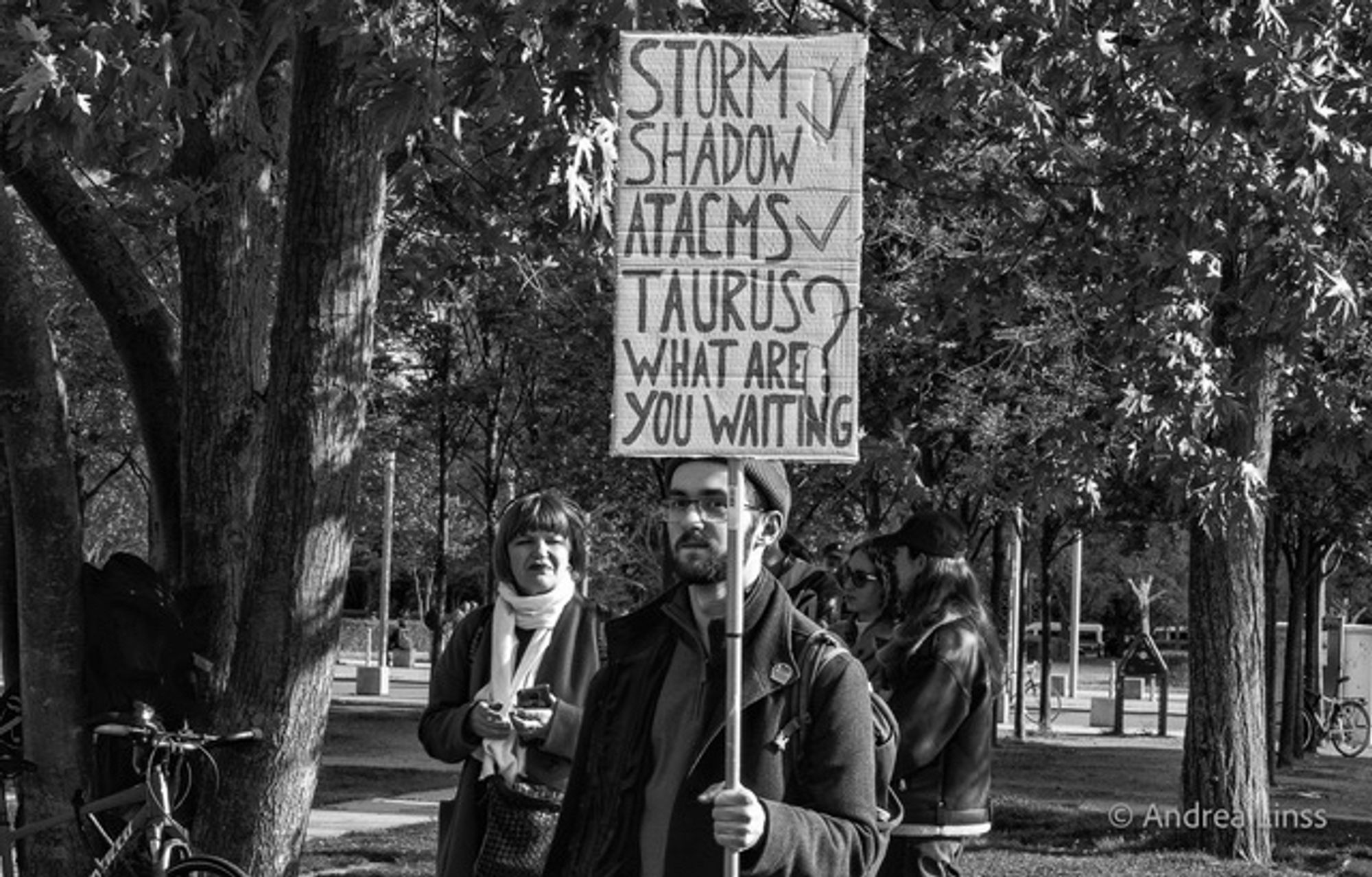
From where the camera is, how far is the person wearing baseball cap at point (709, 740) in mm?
4301

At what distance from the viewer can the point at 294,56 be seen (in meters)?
8.48

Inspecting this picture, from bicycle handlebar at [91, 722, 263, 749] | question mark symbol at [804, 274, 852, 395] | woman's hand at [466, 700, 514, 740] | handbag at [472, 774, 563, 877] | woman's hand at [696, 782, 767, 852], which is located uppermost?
question mark symbol at [804, 274, 852, 395]

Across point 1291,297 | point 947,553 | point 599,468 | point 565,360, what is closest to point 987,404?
point 565,360

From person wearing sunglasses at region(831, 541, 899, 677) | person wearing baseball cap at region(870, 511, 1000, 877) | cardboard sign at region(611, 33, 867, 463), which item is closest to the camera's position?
cardboard sign at region(611, 33, 867, 463)

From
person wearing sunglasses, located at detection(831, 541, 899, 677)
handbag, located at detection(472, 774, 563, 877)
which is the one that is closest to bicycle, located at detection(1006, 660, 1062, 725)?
person wearing sunglasses, located at detection(831, 541, 899, 677)

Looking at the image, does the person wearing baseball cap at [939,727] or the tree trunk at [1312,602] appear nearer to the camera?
the person wearing baseball cap at [939,727]

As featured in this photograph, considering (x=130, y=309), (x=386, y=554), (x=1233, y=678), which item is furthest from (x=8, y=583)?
(x=386, y=554)

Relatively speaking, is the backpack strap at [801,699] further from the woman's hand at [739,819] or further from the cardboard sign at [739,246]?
the cardboard sign at [739,246]

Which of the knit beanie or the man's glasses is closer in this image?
the man's glasses

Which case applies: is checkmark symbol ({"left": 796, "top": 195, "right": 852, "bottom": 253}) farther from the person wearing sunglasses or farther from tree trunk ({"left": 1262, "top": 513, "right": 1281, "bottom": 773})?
tree trunk ({"left": 1262, "top": 513, "right": 1281, "bottom": 773})

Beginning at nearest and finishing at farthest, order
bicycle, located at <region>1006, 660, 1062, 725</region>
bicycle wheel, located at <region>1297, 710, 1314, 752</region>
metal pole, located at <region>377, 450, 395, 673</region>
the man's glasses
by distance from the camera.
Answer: the man's glasses → bicycle wheel, located at <region>1297, 710, 1314, 752</region> → bicycle, located at <region>1006, 660, 1062, 725</region> → metal pole, located at <region>377, 450, 395, 673</region>

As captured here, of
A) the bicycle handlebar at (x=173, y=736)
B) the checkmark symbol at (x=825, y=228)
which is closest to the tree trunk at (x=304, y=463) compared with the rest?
the bicycle handlebar at (x=173, y=736)

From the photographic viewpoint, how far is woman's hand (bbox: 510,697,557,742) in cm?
603

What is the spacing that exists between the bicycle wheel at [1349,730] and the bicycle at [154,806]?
22.2 metres
